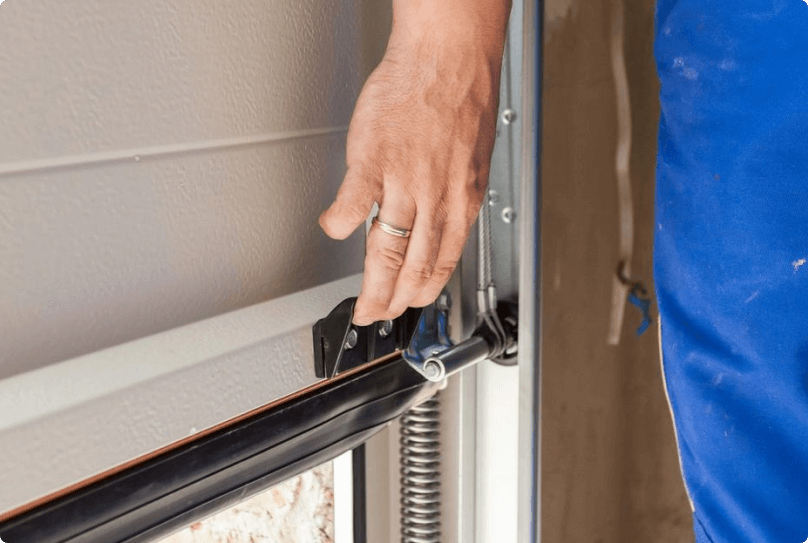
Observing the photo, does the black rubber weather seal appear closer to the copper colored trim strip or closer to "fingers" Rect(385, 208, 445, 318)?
the copper colored trim strip

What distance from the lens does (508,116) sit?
1.14m

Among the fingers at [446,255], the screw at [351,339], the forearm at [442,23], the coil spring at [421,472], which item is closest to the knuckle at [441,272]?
the fingers at [446,255]

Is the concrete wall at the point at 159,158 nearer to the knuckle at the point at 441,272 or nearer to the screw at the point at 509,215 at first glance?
the knuckle at the point at 441,272

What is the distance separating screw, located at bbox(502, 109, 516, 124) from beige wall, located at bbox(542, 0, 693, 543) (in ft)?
0.13

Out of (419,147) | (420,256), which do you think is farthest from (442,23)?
(420,256)

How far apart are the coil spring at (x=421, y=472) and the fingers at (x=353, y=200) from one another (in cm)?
42

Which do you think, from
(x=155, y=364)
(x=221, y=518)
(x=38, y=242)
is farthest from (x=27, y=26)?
(x=221, y=518)

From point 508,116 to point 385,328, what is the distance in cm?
31

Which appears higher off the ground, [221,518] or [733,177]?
[733,177]

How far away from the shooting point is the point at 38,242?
706 millimetres

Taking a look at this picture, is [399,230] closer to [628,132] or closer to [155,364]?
[155,364]

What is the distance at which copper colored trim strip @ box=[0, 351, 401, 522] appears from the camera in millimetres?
702

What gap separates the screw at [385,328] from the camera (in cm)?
102

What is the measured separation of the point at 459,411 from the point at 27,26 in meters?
0.77
